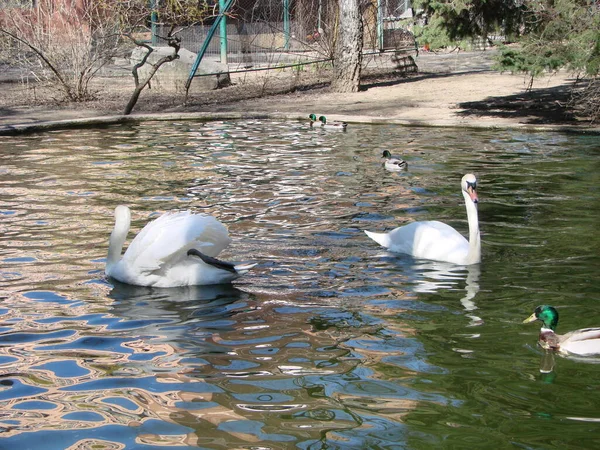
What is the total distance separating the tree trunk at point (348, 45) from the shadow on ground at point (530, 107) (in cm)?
375

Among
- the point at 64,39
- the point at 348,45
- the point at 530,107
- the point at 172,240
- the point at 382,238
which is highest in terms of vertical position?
the point at 64,39

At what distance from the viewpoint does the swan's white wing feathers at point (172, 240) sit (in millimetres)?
6789

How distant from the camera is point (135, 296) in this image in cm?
680

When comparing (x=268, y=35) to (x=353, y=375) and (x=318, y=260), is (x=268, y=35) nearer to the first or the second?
(x=318, y=260)

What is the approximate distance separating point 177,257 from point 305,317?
4.59ft

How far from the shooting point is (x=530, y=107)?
682 inches

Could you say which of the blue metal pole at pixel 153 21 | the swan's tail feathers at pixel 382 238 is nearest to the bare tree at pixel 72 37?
the blue metal pole at pixel 153 21

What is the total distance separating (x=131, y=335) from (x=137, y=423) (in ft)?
4.75

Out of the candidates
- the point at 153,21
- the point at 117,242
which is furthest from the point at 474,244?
the point at 153,21

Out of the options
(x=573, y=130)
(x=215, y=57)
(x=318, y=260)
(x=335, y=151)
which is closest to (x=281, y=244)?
(x=318, y=260)

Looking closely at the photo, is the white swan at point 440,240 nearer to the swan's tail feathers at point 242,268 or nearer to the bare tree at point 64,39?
the swan's tail feathers at point 242,268

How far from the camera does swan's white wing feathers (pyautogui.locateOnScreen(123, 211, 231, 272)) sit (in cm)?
679

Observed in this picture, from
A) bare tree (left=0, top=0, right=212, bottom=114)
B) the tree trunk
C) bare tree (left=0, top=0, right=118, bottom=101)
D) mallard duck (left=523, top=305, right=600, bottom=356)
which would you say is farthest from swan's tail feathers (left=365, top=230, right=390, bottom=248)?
the tree trunk

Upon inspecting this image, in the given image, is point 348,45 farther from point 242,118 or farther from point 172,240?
point 172,240
